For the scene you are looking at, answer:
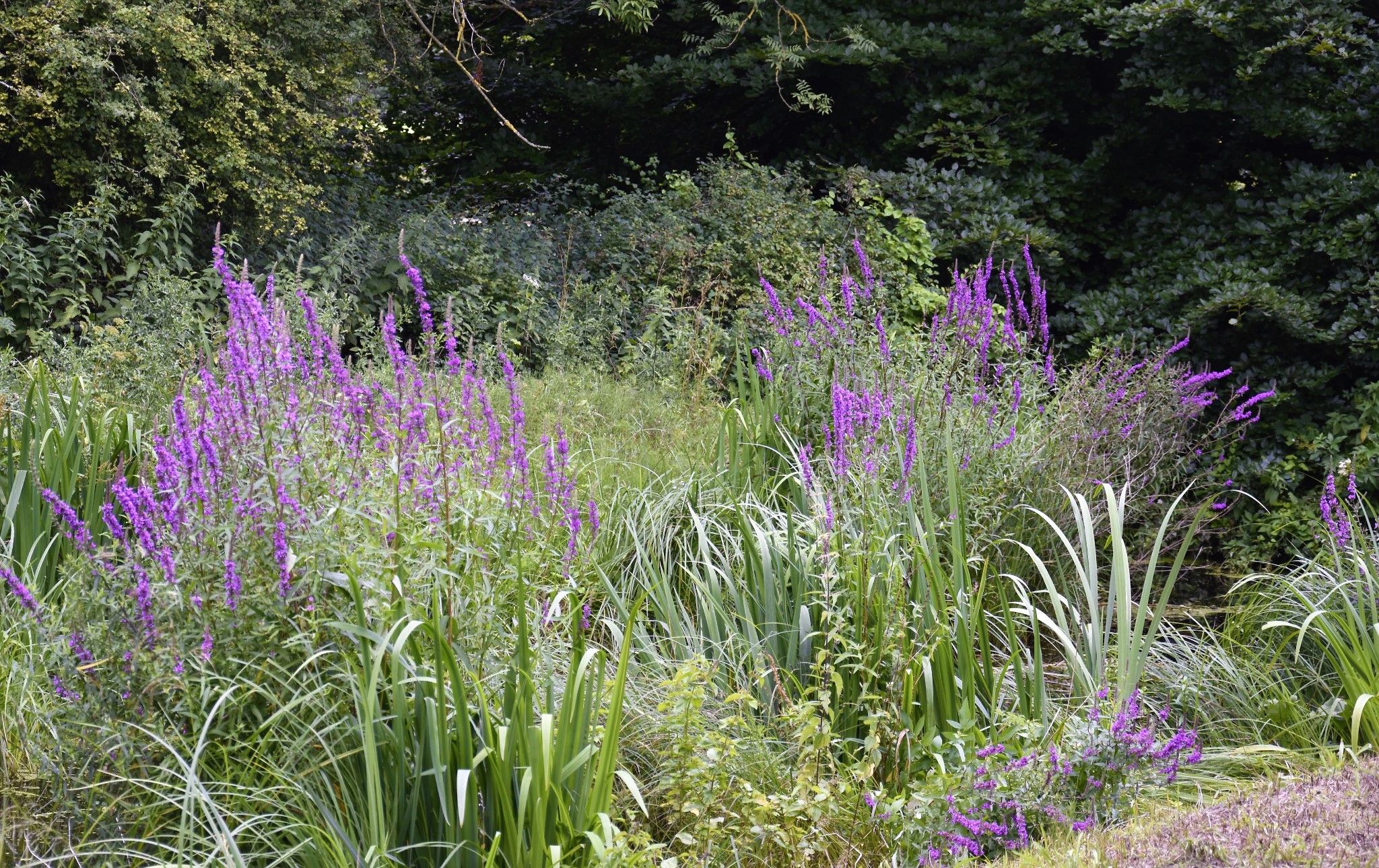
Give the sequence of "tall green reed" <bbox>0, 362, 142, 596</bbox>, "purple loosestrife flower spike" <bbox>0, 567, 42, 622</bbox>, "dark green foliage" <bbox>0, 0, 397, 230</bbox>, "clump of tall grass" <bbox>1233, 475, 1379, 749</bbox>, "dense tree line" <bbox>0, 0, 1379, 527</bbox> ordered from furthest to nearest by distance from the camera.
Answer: "dense tree line" <bbox>0, 0, 1379, 527</bbox> < "dark green foliage" <bbox>0, 0, 397, 230</bbox> < "tall green reed" <bbox>0, 362, 142, 596</bbox> < "clump of tall grass" <bbox>1233, 475, 1379, 749</bbox> < "purple loosestrife flower spike" <bbox>0, 567, 42, 622</bbox>

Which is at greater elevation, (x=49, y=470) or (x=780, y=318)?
(x=780, y=318)

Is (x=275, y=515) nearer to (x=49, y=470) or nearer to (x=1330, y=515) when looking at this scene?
(x=49, y=470)

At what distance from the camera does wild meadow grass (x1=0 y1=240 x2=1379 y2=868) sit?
2361 millimetres

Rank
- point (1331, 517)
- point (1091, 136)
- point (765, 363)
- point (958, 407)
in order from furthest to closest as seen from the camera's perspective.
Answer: point (1091, 136) < point (765, 363) < point (958, 407) < point (1331, 517)

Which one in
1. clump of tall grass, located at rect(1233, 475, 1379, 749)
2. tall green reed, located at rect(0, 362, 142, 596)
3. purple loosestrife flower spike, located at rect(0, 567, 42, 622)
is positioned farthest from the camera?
tall green reed, located at rect(0, 362, 142, 596)

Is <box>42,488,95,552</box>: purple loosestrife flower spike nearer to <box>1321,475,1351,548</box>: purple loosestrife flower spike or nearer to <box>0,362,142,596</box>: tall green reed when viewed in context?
<box>0,362,142,596</box>: tall green reed

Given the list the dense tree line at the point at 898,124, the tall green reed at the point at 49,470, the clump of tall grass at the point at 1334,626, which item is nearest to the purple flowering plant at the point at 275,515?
the tall green reed at the point at 49,470

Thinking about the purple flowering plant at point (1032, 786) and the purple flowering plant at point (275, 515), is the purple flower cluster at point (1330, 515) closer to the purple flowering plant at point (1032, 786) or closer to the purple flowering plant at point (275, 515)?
the purple flowering plant at point (1032, 786)

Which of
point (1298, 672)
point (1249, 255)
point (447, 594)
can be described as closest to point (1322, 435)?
point (1249, 255)

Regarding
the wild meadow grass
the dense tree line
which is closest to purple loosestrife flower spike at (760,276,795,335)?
the wild meadow grass

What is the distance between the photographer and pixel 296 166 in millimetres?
8484

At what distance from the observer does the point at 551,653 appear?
308cm

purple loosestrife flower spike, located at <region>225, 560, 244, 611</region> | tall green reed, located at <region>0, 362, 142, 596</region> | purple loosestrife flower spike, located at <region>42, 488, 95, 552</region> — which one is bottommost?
tall green reed, located at <region>0, 362, 142, 596</region>

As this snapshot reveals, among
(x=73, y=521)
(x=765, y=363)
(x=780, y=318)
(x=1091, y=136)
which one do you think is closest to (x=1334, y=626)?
(x=765, y=363)
